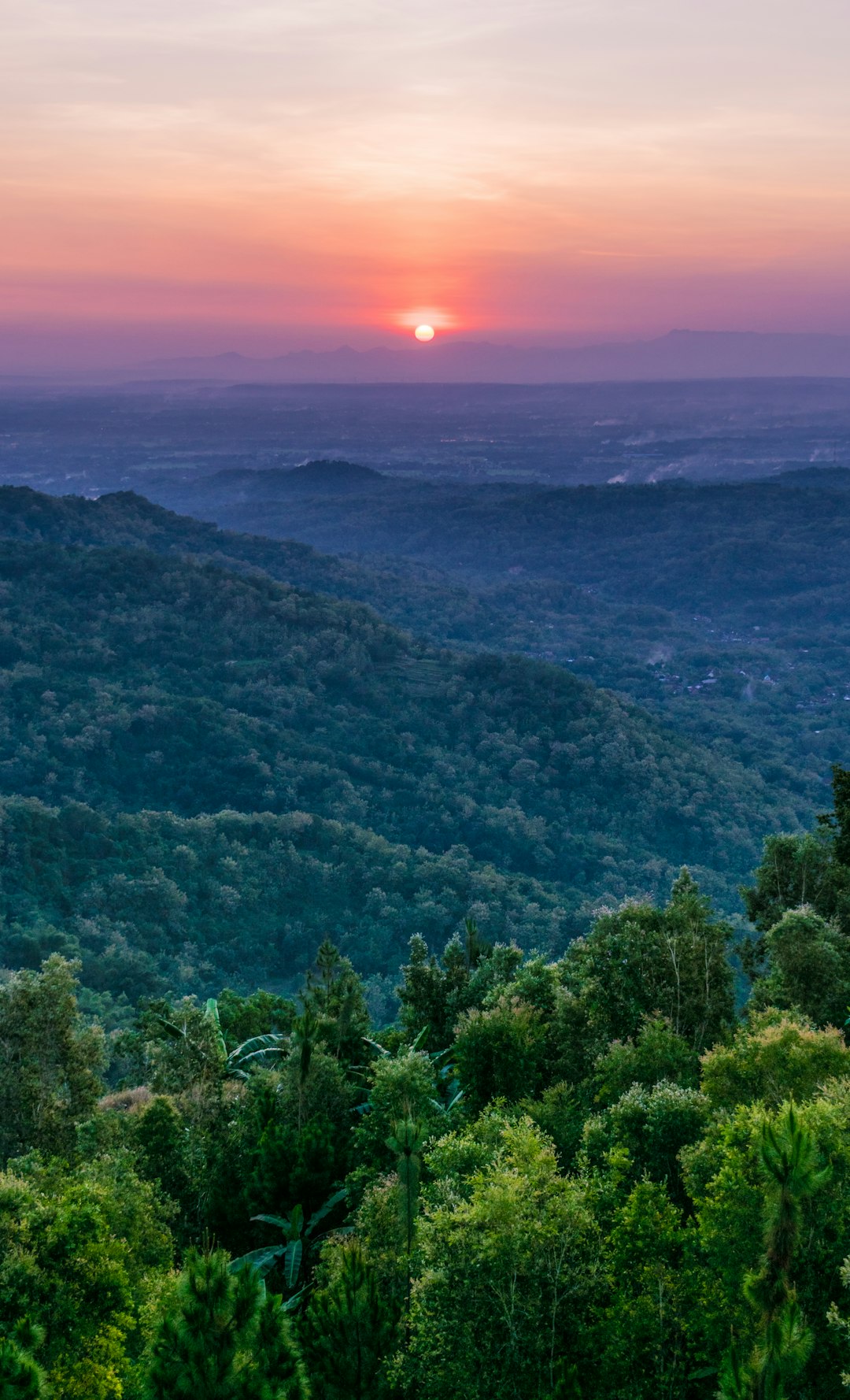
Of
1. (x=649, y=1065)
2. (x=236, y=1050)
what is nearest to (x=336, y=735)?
(x=236, y=1050)

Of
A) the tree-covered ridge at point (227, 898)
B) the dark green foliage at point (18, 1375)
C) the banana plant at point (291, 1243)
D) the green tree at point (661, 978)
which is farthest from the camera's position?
the tree-covered ridge at point (227, 898)

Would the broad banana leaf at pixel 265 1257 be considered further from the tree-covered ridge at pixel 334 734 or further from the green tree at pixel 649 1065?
the tree-covered ridge at pixel 334 734

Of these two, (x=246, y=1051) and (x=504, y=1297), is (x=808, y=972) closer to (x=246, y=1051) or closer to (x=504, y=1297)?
(x=504, y=1297)

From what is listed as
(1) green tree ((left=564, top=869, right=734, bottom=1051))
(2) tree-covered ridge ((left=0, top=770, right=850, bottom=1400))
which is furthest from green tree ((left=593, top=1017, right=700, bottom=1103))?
(1) green tree ((left=564, top=869, right=734, bottom=1051))

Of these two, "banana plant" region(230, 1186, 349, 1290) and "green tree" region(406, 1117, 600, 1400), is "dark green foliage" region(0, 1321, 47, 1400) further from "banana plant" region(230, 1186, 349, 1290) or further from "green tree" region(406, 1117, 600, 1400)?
"banana plant" region(230, 1186, 349, 1290)

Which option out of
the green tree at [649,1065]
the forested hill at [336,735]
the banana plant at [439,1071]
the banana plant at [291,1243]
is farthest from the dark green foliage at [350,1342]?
the forested hill at [336,735]

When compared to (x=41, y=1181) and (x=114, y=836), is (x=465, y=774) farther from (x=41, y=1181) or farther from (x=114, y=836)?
(x=41, y=1181)
